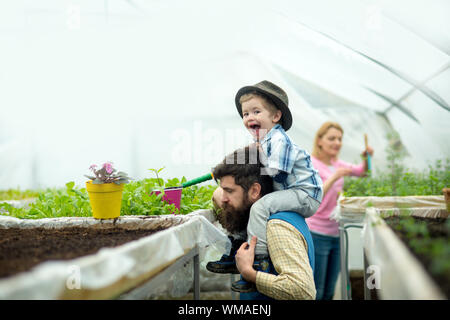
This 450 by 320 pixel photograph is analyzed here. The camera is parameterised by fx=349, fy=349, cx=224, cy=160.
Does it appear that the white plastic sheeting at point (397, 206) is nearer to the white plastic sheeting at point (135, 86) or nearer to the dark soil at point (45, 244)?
the dark soil at point (45, 244)

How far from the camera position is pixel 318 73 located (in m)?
3.42

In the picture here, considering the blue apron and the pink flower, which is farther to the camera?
the pink flower

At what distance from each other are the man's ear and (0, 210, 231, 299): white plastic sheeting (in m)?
0.21

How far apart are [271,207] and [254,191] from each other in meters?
0.14

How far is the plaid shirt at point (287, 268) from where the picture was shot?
116 centimetres

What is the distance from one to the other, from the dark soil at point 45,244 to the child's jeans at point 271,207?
37 cm

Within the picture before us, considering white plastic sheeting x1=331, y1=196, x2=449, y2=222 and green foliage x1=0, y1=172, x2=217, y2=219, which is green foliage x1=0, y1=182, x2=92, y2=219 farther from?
white plastic sheeting x1=331, y1=196, x2=449, y2=222

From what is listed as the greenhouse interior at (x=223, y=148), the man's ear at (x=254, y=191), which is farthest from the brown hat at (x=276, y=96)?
the man's ear at (x=254, y=191)


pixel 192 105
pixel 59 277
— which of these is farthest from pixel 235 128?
pixel 59 277

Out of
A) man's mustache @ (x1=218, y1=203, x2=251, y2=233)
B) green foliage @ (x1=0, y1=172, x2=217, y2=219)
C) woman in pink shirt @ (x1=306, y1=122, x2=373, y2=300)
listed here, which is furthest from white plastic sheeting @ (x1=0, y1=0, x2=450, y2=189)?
man's mustache @ (x1=218, y1=203, x2=251, y2=233)

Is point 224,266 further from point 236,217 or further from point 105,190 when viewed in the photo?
point 105,190

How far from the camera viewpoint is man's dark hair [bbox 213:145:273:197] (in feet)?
4.79

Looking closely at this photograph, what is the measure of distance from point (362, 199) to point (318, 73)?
5.01 feet

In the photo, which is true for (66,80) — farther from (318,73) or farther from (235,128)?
(318,73)
